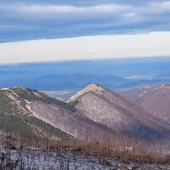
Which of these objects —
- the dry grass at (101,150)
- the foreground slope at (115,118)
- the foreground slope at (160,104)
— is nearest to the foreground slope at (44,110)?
the foreground slope at (115,118)

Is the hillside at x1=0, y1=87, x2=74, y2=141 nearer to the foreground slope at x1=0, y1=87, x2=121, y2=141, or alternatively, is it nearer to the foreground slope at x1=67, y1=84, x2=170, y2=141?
the foreground slope at x1=0, y1=87, x2=121, y2=141

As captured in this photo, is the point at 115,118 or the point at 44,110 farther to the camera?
the point at 115,118

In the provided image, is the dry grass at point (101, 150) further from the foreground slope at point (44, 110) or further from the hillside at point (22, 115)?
the foreground slope at point (44, 110)

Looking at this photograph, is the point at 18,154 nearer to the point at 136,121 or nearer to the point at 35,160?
the point at 35,160

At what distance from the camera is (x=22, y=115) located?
2429 inches

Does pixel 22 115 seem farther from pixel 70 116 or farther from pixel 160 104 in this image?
pixel 160 104

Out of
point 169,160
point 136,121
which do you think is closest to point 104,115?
point 136,121

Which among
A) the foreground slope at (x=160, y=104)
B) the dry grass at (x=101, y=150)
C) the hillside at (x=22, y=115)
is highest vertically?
the foreground slope at (x=160, y=104)

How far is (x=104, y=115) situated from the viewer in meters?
101

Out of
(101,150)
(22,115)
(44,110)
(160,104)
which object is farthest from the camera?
(160,104)

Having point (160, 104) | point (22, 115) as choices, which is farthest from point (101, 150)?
point (160, 104)

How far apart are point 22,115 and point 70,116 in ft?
74.4

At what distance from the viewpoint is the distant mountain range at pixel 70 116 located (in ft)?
182

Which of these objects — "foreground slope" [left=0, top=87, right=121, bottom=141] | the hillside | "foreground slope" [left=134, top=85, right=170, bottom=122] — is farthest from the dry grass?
"foreground slope" [left=134, top=85, right=170, bottom=122]
